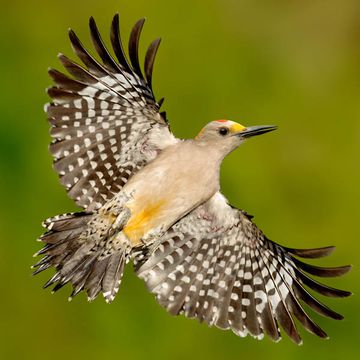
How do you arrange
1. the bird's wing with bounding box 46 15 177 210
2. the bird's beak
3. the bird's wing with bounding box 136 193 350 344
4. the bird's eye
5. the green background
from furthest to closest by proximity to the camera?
the green background, the bird's wing with bounding box 136 193 350 344, the bird's eye, the bird's beak, the bird's wing with bounding box 46 15 177 210

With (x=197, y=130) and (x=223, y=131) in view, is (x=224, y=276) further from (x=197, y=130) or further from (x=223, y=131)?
(x=197, y=130)

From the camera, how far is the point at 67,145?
27.7 feet

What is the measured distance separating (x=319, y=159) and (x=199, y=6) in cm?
281

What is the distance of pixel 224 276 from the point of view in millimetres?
9203

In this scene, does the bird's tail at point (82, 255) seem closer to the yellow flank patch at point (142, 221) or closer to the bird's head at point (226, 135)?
the yellow flank patch at point (142, 221)

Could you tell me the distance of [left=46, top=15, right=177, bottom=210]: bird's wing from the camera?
8.23 metres

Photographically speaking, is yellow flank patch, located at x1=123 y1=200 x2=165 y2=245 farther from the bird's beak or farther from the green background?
the green background

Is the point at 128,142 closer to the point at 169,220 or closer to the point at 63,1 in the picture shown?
the point at 169,220

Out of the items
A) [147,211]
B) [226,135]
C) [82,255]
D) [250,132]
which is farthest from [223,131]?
[82,255]

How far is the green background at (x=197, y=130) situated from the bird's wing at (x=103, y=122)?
3.96m

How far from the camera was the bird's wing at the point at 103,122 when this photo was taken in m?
8.23

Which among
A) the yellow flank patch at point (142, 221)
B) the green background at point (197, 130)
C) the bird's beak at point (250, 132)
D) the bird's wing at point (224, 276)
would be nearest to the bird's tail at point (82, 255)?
the yellow flank patch at point (142, 221)

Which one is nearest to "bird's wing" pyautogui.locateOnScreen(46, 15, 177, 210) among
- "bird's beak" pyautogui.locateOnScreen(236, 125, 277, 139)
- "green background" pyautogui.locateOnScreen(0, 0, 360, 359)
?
"bird's beak" pyautogui.locateOnScreen(236, 125, 277, 139)

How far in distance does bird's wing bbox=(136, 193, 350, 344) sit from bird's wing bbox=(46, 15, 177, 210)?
0.81 meters
